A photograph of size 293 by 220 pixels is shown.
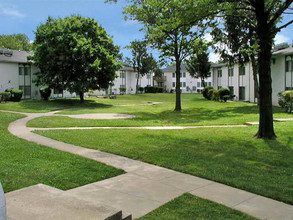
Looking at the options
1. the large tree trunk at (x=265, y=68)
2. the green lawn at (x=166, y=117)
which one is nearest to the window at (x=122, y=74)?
the green lawn at (x=166, y=117)

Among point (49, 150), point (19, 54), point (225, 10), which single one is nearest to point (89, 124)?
point (49, 150)

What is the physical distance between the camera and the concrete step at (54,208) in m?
3.53

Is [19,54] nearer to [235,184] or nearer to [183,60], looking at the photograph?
[183,60]

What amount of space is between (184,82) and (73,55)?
→ 5619 cm

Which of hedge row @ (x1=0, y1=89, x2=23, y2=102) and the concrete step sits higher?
hedge row @ (x1=0, y1=89, x2=23, y2=102)

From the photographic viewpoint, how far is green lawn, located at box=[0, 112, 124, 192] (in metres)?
5.83

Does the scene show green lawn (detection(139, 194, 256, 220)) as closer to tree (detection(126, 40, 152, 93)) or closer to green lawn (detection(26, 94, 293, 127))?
green lawn (detection(26, 94, 293, 127))

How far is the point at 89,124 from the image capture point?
1571 cm

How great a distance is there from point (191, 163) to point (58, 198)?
4273mm

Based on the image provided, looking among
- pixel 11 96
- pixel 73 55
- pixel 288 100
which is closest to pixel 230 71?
pixel 288 100

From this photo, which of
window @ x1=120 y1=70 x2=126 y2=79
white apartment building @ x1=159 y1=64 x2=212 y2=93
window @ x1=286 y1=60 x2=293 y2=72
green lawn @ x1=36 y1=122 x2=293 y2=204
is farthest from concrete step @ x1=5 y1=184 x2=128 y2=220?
white apartment building @ x1=159 y1=64 x2=212 y2=93

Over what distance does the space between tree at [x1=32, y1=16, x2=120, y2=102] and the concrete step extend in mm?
27432

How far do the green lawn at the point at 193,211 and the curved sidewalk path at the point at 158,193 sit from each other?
0.17m

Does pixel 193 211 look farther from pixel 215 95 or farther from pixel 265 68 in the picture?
pixel 215 95
